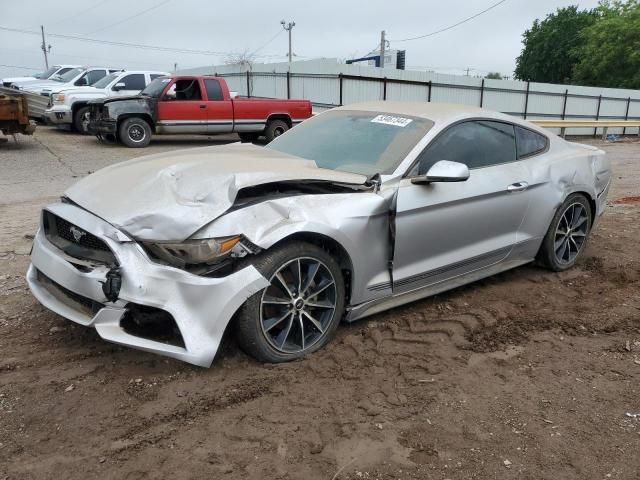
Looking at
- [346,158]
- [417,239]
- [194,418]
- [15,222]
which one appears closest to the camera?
[194,418]

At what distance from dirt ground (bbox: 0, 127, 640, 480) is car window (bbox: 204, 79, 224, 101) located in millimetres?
11212

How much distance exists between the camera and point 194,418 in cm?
289

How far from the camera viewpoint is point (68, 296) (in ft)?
11.2

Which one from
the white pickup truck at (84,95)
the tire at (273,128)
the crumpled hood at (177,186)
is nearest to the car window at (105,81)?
the white pickup truck at (84,95)

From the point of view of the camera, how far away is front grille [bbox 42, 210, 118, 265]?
321cm

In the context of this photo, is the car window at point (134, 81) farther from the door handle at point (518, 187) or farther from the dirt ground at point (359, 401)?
the door handle at point (518, 187)

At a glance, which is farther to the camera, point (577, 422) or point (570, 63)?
point (570, 63)

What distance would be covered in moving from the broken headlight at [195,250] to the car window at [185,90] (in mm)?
12366

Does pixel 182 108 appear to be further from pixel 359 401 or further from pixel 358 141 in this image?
pixel 359 401

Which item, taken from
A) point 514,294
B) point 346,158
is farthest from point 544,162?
point 346,158

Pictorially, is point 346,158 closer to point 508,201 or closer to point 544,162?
point 508,201

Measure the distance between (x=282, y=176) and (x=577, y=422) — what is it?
2.16 m

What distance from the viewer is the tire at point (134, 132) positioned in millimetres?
14398

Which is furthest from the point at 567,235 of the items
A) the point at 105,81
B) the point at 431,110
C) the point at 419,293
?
the point at 105,81
